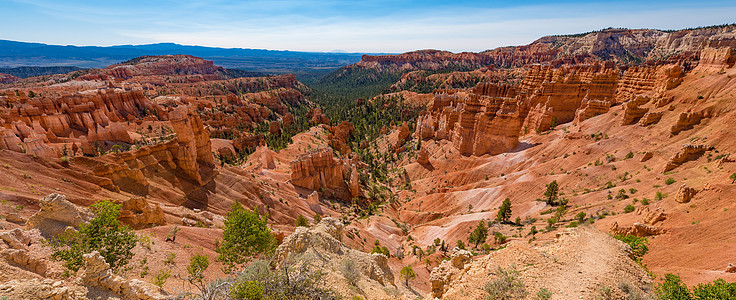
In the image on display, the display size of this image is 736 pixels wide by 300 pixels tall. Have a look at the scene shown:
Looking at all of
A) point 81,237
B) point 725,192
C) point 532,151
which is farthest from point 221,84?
point 725,192

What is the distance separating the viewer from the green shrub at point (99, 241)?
13.3m

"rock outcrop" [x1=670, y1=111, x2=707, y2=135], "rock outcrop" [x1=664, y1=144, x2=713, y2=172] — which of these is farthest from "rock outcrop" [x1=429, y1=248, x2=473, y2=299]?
"rock outcrop" [x1=670, y1=111, x2=707, y2=135]

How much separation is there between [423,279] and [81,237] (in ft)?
79.8

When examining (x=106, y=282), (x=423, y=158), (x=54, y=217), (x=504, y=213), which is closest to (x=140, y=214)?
(x=54, y=217)

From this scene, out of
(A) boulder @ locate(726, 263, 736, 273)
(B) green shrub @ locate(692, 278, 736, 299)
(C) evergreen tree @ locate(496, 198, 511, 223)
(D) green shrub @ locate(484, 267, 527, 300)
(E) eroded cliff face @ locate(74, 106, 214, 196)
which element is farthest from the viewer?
(C) evergreen tree @ locate(496, 198, 511, 223)

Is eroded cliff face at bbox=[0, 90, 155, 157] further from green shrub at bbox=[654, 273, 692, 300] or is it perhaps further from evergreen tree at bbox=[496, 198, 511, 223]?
Result: green shrub at bbox=[654, 273, 692, 300]

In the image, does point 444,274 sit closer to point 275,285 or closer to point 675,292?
point 675,292

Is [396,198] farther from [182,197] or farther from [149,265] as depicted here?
[149,265]

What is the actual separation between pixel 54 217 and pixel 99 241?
15.3ft

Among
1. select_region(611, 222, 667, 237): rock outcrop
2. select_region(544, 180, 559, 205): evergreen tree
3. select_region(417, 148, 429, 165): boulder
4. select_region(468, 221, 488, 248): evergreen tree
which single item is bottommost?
select_region(417, 148, 429, 165): boulder

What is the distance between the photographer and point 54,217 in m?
16.1

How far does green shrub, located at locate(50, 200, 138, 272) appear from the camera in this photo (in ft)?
43.6

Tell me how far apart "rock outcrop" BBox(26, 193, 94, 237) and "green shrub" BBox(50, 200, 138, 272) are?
1.40 metres

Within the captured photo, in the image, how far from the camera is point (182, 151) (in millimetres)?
34219
